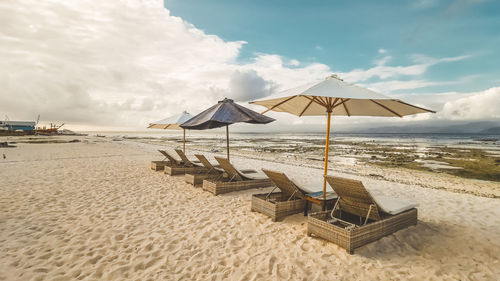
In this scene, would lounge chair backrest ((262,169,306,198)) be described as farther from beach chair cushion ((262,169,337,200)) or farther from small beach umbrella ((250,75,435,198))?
small beach umbrella ((250,75,435,198))

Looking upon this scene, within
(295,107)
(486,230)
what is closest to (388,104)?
(295,107)

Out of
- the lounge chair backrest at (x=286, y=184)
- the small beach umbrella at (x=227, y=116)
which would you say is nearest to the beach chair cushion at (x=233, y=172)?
the small beach umbrella at (x=227, y=116)

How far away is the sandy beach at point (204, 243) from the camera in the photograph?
284 cm

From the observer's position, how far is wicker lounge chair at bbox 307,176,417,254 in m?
3.36

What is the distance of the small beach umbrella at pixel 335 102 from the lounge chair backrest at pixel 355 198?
0.45 m

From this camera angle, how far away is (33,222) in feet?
13.5

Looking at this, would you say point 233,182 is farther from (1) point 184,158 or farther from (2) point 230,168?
(1) point 184,158

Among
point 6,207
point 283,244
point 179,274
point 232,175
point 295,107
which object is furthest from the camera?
point 232,175

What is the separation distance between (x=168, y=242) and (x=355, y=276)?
2.59 metres

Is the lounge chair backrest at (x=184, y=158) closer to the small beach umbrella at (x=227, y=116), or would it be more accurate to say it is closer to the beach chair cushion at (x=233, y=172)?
the small beach umbrella at (x=227, y=116)

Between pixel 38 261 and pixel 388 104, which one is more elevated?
pixel 388 104

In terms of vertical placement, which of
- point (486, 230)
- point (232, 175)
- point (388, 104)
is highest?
point (388, 104)

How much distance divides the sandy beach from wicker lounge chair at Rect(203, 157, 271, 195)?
39cm

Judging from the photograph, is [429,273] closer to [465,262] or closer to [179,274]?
[465,262]
